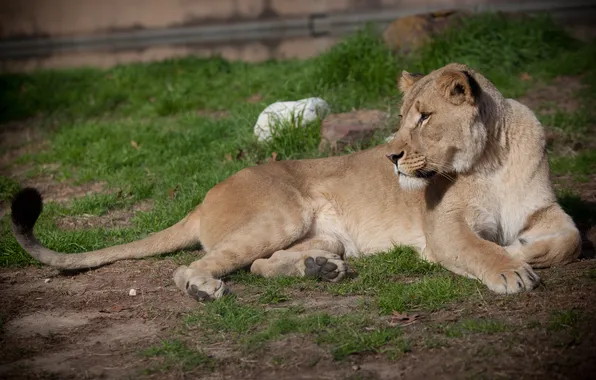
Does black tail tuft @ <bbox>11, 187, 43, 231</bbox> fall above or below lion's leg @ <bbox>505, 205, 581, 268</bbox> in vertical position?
above

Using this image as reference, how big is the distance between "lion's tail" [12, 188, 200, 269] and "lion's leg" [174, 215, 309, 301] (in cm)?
36

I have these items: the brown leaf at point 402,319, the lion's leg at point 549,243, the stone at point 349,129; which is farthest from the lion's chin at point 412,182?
the stone at point 349,129

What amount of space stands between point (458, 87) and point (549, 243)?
1079 mm

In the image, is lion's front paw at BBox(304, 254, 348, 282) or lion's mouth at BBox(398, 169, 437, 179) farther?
lion's front paw at BBox(304, 254, 348, 282)

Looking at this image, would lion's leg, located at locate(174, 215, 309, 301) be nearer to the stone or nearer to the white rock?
the stone

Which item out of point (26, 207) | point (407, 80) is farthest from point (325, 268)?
point (26, 207)

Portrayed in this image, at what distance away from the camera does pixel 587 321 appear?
3883 mm

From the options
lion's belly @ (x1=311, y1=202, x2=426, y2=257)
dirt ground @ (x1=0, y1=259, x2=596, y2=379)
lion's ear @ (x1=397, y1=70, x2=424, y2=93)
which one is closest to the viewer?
dirt ground @ (x1=0, y1=259, x2=596, y2=379)

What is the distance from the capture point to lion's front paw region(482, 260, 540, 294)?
443cm

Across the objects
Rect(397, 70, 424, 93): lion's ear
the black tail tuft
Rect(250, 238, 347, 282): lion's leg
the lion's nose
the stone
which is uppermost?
Rect(397, 70, 424, 93): lion's ear

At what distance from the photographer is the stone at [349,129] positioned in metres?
7.46

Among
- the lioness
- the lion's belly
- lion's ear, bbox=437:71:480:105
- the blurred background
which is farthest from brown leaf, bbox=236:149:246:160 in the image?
lion's ear, bbox=437:71:480:105

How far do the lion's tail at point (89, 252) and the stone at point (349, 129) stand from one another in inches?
86.6

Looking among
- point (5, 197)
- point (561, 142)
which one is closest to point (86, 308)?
point (5, 197)
